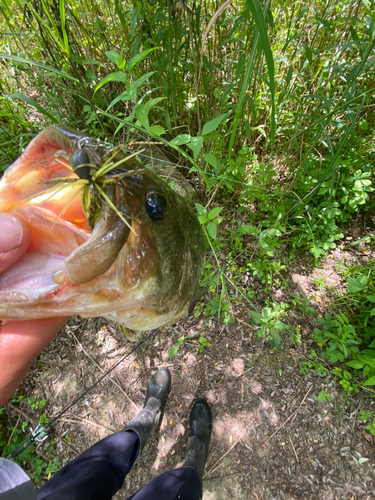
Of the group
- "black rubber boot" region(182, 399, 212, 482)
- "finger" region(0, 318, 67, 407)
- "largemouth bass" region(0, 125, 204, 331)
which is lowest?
"black rubber boot" region(182, 399, 212, 482)

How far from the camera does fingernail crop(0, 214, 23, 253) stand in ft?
3.62

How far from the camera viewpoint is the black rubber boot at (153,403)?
249 cm

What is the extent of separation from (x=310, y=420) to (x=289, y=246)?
1.61 meters

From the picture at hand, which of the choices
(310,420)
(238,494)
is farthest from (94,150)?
(238,494)

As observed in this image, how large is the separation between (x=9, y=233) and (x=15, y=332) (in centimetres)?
47

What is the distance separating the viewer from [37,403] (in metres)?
2.61

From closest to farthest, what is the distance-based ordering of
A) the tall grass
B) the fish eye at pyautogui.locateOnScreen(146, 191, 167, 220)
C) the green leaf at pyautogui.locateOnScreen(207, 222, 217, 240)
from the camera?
the fish eye at pyautogui.locateOnScreen(146, 191, 167, 220), the green leaf at pyautogui.locateOnScreen(207, 222, 217, 240), the tall grass

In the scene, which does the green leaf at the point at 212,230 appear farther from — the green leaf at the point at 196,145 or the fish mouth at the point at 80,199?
the fish mouth at the point at 80,199

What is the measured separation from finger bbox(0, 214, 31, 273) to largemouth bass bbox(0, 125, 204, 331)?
0.10 ft

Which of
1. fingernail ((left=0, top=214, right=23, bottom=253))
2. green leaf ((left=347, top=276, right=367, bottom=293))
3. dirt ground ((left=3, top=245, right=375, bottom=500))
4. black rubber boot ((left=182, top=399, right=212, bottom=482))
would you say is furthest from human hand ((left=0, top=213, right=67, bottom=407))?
green leaf ((left=347, top=276, right=367, bottom=293))

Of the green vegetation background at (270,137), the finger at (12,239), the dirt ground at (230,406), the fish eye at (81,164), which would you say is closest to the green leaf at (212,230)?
the green vegetation background at (270,137)

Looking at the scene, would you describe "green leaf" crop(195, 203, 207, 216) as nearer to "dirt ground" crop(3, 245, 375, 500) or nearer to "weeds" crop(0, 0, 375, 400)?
"weeds" crop(0, 0, 375, 400)

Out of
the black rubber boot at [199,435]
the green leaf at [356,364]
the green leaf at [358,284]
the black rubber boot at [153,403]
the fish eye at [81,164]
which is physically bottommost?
the black rubber boot at [199,435]

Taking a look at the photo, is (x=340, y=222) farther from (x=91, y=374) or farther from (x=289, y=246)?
(x=91, y=374)
